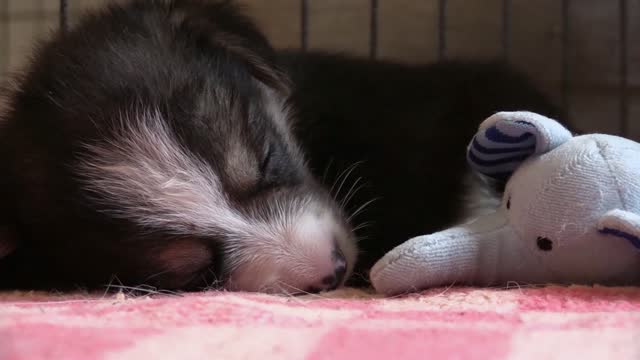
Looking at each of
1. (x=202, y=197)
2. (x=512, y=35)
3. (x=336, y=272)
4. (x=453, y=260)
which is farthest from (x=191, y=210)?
(x=512, y=35)

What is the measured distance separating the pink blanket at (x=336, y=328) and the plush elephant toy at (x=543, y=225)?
0.06m

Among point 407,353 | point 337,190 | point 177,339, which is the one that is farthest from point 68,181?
point 407,353

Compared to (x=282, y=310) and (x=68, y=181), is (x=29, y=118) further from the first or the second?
(x=282, y=310)

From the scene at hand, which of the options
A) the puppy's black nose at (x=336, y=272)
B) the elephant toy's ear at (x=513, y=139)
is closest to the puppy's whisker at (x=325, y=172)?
the puppy's black nose at (x=336, y=272)

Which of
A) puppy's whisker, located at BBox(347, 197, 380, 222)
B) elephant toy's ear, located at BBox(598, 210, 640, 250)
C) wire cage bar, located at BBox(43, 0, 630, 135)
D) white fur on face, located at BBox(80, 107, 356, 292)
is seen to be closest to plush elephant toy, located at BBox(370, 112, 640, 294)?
elephant toy's ear, located at BBox(598, 210, 640, 250)

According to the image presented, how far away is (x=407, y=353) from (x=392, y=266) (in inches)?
16.2

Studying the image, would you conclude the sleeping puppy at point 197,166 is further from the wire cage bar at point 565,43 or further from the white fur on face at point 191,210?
the wire cage bar at point 565,43

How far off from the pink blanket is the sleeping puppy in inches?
8.1

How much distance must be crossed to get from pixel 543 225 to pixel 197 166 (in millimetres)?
499

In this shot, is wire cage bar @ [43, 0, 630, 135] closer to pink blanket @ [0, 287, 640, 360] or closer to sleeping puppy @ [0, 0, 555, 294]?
sleeping puppy @ [0, 0, 555, 294]

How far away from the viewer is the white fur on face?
1179 millimetres

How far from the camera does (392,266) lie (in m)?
1.08

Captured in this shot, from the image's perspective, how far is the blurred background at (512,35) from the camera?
260 centimetres

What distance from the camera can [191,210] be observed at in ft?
3.86
